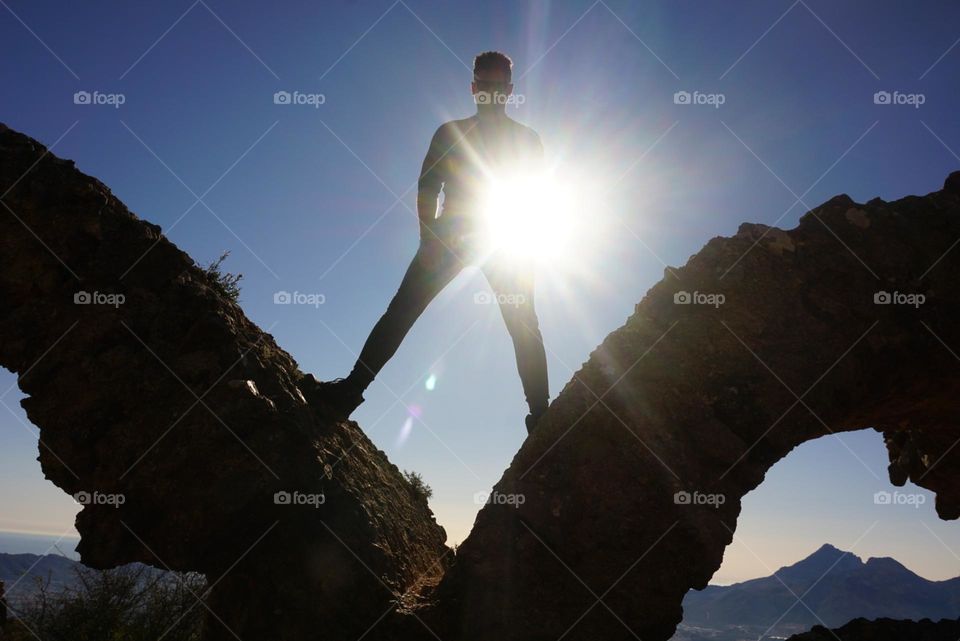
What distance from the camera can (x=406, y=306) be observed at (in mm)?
4719

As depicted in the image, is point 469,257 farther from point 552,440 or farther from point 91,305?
point 91,305

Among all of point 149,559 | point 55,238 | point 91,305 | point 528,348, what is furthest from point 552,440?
point 55,238

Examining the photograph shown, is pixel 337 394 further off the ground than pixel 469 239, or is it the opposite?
pixel 469 239

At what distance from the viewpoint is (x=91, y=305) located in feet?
12.3
